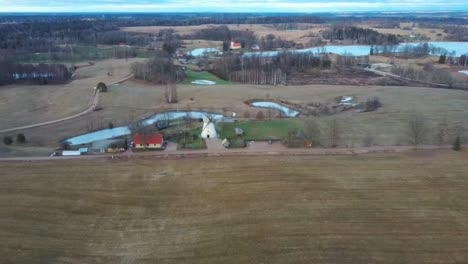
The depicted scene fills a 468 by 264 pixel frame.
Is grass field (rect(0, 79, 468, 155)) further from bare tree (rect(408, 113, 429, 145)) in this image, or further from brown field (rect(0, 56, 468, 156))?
bare tree (rect(408, 113, 429, 145))

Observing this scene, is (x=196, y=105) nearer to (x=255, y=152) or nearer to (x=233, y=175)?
(x=255, y=152)

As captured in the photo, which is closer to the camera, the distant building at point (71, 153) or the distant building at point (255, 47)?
the distant building at point (71, 153)

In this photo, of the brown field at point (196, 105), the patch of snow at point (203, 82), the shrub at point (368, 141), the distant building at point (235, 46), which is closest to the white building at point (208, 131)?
the brown field at point (196, 105)

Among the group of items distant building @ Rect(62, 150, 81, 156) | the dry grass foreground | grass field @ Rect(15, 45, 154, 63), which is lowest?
the dry grass foreground

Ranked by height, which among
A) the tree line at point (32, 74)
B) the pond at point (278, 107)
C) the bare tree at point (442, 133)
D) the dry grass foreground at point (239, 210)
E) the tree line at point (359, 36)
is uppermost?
the tree line at point (359, 36)

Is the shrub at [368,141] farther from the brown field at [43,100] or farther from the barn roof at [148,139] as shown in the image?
the brown field at [43,100]

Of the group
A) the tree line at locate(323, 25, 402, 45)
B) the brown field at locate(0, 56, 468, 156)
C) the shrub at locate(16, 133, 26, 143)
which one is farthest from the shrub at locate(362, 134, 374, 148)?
the tree line at locate(323, 25, 402, 45)

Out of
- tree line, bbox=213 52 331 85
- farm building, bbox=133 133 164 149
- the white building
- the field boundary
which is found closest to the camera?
the field boundary
